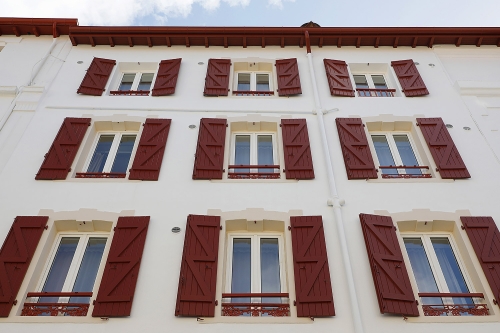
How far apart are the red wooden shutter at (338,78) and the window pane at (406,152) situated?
5.43 ft

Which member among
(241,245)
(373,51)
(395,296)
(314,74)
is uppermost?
(373,51)

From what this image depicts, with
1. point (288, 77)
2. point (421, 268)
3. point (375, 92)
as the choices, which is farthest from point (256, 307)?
point (375, 92)

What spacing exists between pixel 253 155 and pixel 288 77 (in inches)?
112

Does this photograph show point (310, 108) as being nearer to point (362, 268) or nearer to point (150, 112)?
point (150, 112)

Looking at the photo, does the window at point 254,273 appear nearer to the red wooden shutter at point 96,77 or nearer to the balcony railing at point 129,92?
the balcony railing at point 129,92

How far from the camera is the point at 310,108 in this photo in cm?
1080

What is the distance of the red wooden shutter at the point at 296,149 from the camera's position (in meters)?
9.01

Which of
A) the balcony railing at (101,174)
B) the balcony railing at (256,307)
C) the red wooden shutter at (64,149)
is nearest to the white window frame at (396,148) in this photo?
the balcony railing at (256,307)

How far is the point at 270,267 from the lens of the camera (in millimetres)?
7820

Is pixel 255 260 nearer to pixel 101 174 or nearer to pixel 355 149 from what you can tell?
pixel 355 149

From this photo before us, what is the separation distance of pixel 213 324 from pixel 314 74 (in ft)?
24.2

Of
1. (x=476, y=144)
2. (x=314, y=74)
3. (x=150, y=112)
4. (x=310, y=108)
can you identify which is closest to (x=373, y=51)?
(x=314, y=74)

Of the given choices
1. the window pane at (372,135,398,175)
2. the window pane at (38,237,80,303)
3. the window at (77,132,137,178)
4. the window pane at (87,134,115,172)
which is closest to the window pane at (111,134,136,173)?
the window at (77,132,137,178)

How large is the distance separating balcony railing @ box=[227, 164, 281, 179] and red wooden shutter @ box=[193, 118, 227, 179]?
0.31 metres
